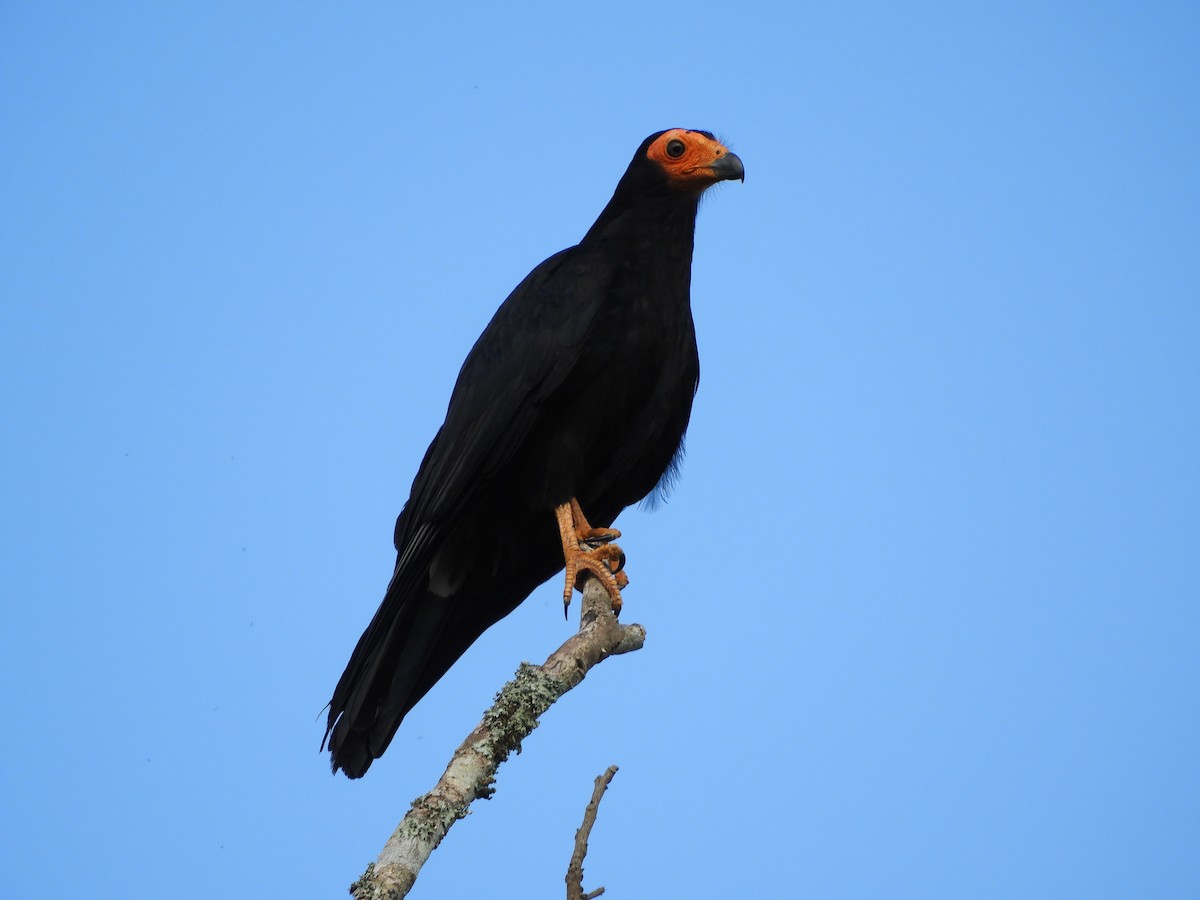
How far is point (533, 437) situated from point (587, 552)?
0.49 metres

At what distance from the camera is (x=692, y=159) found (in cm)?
494

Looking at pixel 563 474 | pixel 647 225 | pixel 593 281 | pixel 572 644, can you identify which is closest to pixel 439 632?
pixel 563 474

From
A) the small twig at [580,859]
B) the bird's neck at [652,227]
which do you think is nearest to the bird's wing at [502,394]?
the bird's neck at [652,227]

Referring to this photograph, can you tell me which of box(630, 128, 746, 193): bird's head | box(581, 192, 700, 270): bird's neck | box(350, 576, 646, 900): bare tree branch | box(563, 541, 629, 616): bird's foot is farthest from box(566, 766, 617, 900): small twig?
box(630, 128, 746, 193): bird's head

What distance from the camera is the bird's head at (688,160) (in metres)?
4.90

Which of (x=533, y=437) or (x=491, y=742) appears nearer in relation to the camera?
(x=491, y=742)

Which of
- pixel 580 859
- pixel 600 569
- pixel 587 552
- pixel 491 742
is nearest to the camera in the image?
pixel 580 859

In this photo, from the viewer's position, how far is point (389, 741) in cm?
395

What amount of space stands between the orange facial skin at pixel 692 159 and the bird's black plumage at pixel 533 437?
0.21 m

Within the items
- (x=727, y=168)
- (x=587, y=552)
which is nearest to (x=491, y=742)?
(x=587, y=552)

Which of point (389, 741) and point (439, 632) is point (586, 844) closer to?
point (389, 741)

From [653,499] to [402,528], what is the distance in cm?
124

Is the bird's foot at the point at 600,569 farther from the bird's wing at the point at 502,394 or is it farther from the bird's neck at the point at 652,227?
the bird's neck at the point at 652,227

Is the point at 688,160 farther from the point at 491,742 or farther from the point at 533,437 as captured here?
the point at 491,742
